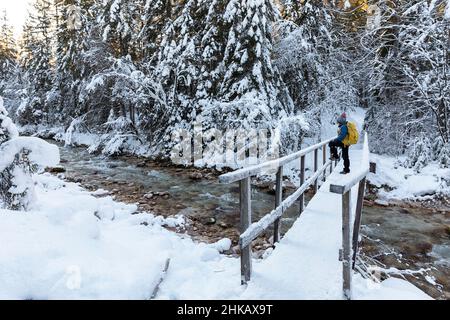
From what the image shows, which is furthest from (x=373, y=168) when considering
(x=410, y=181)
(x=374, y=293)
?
(x=374, y=293)

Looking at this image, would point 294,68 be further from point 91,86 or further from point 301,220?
point 301,220

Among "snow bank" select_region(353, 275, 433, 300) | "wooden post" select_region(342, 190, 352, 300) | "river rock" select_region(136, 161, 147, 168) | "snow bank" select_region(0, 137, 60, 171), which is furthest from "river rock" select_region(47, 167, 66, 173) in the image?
"wooden post" select_region(342, 190, 352, 300)

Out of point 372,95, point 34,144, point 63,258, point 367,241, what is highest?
point 372,95

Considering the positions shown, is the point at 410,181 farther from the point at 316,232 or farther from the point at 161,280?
the point at 161,280

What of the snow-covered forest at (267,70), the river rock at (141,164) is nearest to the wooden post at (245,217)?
the snow-covered forest at (267,70)

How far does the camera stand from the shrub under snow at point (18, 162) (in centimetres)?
561

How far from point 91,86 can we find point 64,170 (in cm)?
480

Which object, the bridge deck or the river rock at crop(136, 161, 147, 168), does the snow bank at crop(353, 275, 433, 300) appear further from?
the river rock at crop(136, 161, 147, 168)

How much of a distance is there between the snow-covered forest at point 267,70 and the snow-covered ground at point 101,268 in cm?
906

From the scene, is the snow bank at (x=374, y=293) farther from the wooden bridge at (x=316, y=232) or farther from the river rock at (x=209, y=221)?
the river rock at (x=209, y=221)

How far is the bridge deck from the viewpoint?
3.41m

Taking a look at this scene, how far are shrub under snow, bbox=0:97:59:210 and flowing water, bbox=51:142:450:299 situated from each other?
11.7ft
